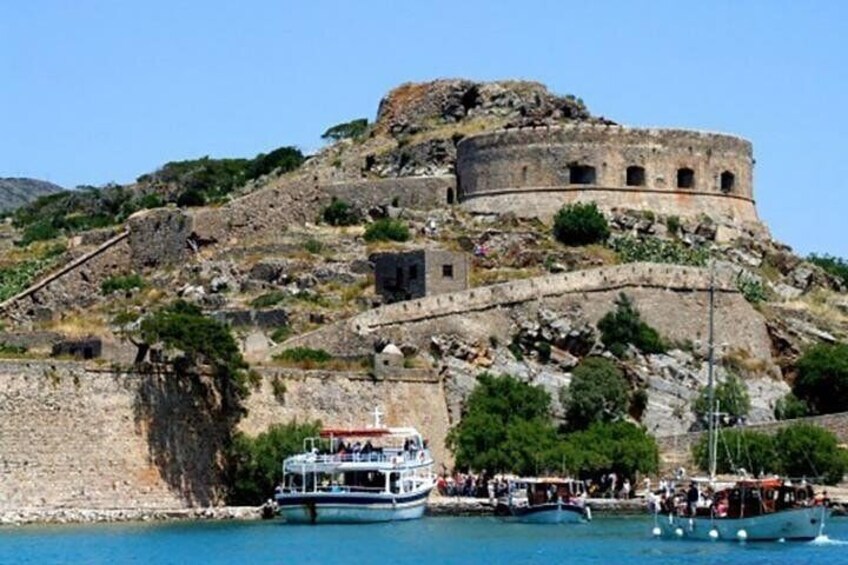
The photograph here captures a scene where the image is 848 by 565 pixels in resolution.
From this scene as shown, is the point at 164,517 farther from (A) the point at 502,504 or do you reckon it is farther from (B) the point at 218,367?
(A) the point at 502,504

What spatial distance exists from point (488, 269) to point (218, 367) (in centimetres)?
1458

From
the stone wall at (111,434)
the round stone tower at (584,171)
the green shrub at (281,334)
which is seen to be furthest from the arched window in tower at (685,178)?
the stone wall at (111,434)

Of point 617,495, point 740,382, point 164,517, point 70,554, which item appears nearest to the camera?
point 70,554

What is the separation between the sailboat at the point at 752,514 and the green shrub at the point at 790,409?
12.9m

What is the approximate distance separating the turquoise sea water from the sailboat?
384mm

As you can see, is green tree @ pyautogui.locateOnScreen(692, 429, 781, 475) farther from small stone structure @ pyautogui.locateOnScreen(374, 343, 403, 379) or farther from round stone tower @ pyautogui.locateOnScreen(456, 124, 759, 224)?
round stone tower @ pyautogui.locateOnScreen(456, 124, 759, 224)

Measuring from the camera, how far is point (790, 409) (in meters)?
64.8

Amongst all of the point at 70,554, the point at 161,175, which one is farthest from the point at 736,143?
the point at 70,554

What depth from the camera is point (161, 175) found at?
93812mm

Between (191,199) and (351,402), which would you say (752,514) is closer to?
(351,402)

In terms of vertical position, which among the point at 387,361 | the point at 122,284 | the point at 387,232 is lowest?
the point at 387,361

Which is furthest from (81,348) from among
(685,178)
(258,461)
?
(685,178)

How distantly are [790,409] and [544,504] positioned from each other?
11452mm

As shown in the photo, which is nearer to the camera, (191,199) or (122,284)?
(122,284)
